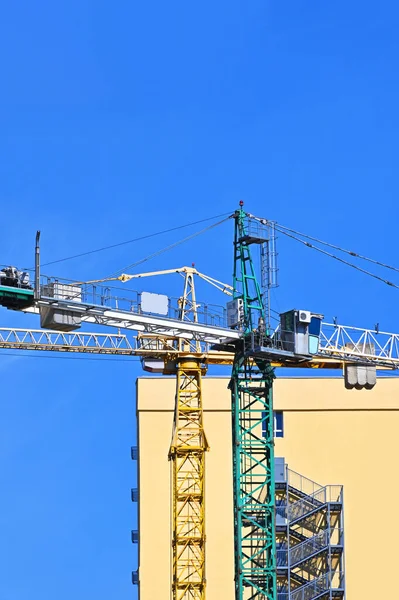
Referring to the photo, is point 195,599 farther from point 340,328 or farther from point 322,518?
point 340,328

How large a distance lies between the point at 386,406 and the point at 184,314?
1617 centimetres

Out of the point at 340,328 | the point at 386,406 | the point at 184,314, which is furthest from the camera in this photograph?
the point at 184,314

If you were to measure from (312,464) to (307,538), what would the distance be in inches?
189

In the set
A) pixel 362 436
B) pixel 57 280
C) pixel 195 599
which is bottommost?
pixel 195 599

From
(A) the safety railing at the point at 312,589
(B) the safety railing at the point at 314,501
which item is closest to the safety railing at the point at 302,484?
(B) the safety railing at the point at 314,501

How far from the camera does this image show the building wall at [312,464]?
109312 mm

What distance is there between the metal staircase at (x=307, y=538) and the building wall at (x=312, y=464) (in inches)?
30.6

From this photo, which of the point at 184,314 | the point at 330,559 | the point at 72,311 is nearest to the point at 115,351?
the point at 184,314

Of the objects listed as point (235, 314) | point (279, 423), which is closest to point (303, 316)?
point (235, 314)

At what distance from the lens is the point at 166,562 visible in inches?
4306

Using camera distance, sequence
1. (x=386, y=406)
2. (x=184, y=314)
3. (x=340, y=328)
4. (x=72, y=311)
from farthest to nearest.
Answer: (x=184, y=314)
(x=386, y=406)
(x=340, y=328)
(x=72, y=311)

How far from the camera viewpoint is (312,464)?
110 meters

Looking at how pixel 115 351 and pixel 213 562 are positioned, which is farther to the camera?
pixel 115 351

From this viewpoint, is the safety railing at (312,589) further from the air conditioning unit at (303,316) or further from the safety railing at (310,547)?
the air conditioning unit at (303,316)
